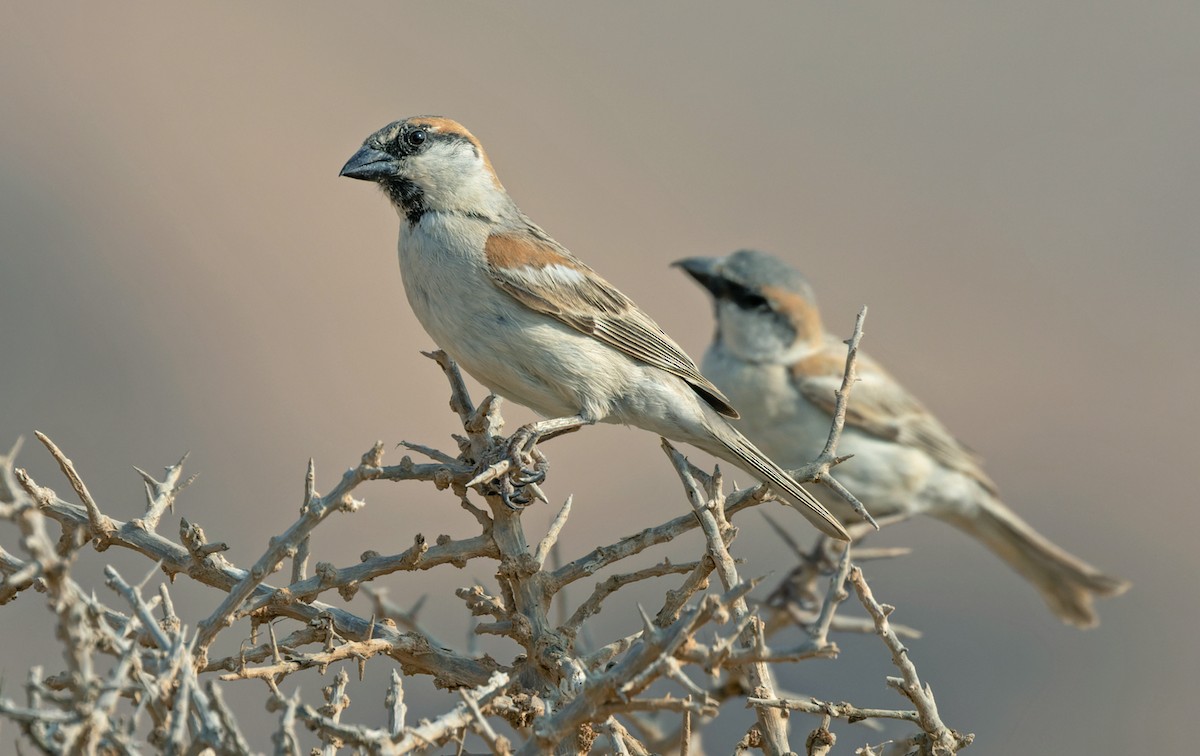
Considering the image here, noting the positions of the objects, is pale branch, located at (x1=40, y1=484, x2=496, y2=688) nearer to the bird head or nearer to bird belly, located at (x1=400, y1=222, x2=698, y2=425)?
bird belly, located at (x1=400, y1=222, x2=698, y2=425)

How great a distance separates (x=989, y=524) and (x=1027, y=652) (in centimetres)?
241

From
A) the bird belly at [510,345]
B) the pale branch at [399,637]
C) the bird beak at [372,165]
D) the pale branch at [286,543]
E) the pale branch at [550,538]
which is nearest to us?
the pale branch at [399,637]

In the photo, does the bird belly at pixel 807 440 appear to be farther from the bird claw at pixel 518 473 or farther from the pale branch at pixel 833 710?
the pale branch at pixel 833 710

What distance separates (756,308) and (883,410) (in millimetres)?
864

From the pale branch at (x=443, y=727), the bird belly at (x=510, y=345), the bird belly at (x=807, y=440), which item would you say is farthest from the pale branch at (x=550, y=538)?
the bird belly at (x=807, y=440)

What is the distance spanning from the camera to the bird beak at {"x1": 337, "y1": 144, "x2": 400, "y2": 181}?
399 cm

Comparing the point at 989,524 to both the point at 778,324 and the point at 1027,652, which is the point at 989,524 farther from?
the point at 1027,652

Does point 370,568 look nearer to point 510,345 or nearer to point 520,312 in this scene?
point 510,345

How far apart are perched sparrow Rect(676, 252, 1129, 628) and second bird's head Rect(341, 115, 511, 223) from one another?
96.3 inches

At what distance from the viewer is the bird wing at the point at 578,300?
3814 mm

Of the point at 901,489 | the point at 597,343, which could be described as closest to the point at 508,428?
the point at 901,489

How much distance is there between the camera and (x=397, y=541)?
827 centimetres

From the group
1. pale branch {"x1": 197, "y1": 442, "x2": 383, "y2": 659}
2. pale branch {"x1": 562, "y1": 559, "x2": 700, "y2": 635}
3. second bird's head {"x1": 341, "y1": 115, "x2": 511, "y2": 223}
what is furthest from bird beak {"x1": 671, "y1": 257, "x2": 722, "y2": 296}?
pale branch {"x1": 197, "y1": 442, "x2": 383, "y2": 659}

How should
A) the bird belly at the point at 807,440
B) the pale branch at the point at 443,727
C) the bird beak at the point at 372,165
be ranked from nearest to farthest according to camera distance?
the pale branch at the point at 443,727 < the bird beak at the point at 372,165 < the bird belly at the point at 807,440
